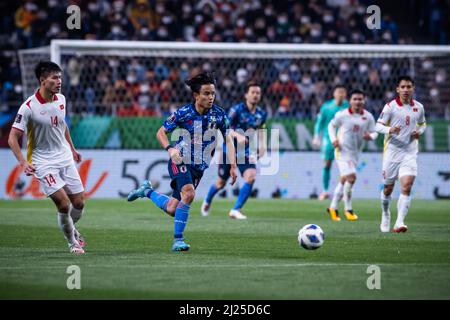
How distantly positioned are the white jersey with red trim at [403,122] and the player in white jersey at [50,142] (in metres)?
5.19

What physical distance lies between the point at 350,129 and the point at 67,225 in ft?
24.3

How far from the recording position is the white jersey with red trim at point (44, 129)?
9.86 metres

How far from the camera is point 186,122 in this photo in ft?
34.1

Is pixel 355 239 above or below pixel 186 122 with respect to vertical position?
below

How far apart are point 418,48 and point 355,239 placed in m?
9.60

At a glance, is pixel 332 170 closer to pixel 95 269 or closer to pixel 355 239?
pixel 355 239

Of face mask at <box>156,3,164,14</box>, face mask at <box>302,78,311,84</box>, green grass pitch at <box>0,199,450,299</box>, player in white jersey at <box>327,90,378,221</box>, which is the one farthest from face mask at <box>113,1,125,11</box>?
player in white jersey at <box>327,90,378,221</box>

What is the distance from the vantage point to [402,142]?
1298 centimetres

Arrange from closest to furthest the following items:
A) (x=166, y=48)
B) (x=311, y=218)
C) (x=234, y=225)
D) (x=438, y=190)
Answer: (x=234, y=225)
(x=311, y=218)
(x=166, y=48)
(x=438, y=190)

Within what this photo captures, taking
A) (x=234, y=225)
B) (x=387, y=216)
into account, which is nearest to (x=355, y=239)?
(x=387, y=216)

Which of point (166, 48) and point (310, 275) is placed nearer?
point (310, 275)

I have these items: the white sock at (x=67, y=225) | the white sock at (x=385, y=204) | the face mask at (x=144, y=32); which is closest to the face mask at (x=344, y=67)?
the face mask at (x=144, y=32)

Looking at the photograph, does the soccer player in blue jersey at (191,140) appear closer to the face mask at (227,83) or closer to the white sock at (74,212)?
the white sock at (74,212)

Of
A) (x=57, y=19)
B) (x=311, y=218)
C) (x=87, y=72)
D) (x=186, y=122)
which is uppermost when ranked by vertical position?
(x=57, y=19)
